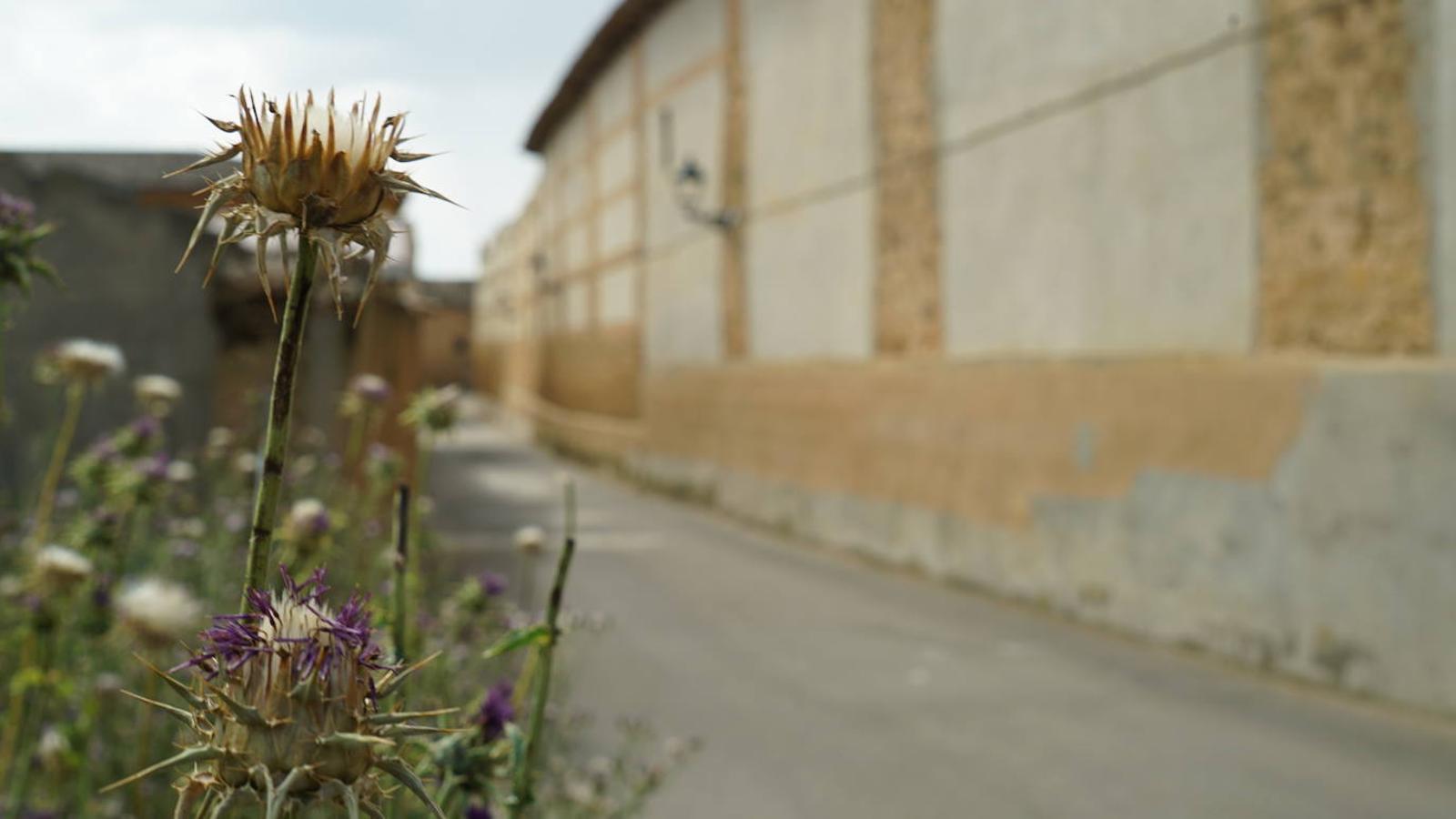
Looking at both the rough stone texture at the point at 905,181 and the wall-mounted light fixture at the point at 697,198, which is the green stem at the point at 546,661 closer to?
the rough stone texture at the point at 905,181

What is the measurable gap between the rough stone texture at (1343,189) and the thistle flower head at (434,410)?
16.4 feet

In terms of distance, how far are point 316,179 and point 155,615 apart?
1.76 m

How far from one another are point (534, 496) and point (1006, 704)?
9.84 metres

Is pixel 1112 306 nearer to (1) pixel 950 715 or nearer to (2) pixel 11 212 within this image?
(1) pixel 950 715

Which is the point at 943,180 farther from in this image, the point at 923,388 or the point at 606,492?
the point at 606,492

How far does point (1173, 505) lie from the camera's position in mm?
7387

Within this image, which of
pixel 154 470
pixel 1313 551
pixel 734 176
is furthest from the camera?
pixel 734 176

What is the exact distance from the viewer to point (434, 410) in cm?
281

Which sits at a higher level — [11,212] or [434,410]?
[11,212]

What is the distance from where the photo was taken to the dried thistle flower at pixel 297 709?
698 millimetres

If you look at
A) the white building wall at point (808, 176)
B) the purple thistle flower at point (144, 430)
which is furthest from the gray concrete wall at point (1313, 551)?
the purple thistle flower at point (144, 430)

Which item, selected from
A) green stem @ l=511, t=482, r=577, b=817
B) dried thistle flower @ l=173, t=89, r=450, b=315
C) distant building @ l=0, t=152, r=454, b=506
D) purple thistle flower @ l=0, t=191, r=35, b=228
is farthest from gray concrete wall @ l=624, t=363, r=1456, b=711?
dried thistle flower @ l=173, t=89, r=450, b=315

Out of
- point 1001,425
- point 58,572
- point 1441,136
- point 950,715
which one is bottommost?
point 950,715

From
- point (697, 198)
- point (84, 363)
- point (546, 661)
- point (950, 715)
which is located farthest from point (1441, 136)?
point (697, 198)
